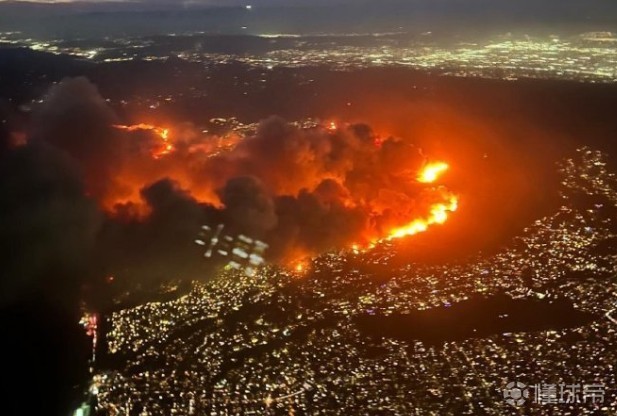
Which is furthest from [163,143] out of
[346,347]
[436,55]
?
[436,55]

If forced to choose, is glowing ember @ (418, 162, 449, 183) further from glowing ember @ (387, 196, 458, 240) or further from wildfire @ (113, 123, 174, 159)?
wildfire @ (113, 123, 174, 159)

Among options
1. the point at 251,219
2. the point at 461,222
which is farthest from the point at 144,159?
the point at 461,222

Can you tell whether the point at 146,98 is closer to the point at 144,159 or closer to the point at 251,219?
the point at 144,159

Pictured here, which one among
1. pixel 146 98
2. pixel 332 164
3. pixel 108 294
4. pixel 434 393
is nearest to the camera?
pixel 434 393

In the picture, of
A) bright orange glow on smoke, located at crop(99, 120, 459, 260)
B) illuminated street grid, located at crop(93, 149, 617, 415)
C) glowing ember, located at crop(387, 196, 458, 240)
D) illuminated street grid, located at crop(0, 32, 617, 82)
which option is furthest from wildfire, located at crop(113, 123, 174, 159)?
illuminated street grid, located at crop(0, 32, 617, 82)

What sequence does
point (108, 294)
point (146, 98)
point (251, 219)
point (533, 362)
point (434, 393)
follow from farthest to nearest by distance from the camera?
point (146, 98)
point (251, 219)
point (108, 294)
point (533, 362)
point (434, 393)

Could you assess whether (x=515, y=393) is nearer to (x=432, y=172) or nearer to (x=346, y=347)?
(x=346, y=347)
